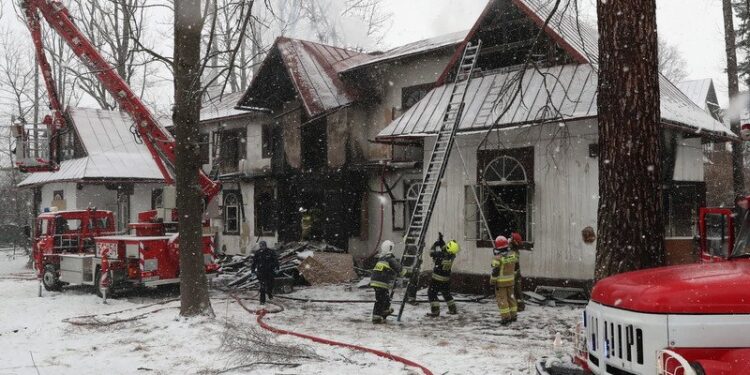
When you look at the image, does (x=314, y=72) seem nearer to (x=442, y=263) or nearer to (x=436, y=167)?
(x=436, y=167)

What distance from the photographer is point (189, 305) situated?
37.4 feet

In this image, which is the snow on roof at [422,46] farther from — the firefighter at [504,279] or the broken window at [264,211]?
the firefighter at [504,279]

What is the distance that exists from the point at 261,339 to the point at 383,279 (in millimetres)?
2772

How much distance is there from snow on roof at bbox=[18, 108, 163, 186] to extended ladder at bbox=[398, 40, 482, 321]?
621 inches

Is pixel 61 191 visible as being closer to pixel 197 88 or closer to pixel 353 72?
pixel 353 72

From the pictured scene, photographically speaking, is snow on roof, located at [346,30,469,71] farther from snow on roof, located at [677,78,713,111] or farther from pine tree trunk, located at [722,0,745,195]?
snow on roof, located at [677,78,713,111]

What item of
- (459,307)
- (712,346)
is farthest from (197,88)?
(712,346)

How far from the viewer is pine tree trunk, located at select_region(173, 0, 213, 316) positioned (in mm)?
11375

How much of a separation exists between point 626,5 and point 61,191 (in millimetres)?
26555

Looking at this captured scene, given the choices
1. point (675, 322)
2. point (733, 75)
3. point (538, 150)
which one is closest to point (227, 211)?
point (538, 150)

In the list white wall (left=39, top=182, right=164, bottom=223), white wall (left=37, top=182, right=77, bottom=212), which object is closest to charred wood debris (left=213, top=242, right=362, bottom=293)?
white wall (left=39, top=182, right=164, bottom=223)

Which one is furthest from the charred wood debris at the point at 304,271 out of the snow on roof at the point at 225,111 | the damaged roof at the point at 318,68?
the snow on roof at the point at 225,111

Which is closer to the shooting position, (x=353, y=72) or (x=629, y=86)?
(x=629, y=86)

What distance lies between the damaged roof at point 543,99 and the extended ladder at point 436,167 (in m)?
0.29
